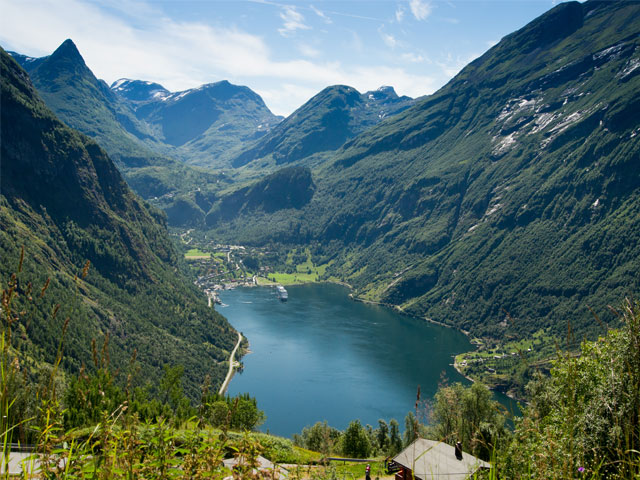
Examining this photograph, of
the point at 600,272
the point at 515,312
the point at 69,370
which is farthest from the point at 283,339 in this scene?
the point at 600,272

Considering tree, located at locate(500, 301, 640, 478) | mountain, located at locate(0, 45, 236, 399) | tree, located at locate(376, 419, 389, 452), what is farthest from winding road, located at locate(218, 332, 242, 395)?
tree, located at locate(500, 301, 640, 478)

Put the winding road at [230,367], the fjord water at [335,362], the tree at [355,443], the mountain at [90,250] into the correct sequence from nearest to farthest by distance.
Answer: the tree at [355,443] → the fjord water at [335,362] → the winding road at [230,367] → the mountain at [90,250]

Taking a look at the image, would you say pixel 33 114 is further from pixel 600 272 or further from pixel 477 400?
pixel 600 272

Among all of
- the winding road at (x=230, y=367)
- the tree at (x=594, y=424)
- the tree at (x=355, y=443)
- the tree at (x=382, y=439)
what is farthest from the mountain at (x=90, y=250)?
the tree at (x=594, y=424)

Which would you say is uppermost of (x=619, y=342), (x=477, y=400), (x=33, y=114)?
(x=33, y=114)

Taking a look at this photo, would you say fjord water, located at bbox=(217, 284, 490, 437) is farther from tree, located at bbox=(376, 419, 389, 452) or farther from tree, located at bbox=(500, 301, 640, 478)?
tree, located at bbox=(500, 301, 640, 478)

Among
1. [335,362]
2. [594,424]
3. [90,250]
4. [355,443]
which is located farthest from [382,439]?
[90,250]

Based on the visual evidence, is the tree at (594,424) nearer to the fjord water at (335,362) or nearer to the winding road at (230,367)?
the fjord water at (335,362)
